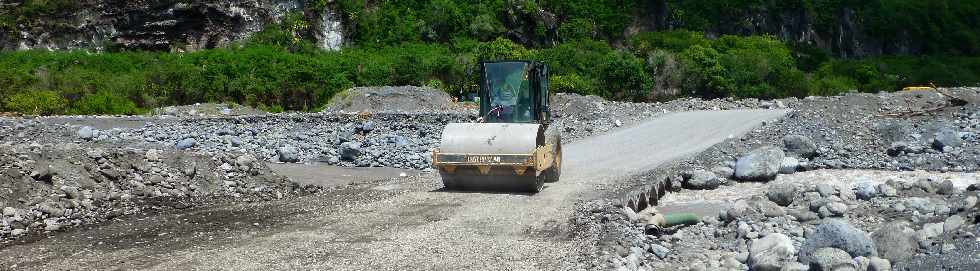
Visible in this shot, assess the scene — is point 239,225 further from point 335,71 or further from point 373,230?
point 335,71

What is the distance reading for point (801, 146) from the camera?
19062 mm

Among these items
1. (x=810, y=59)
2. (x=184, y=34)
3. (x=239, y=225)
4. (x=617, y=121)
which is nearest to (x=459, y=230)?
(x=239, y=225)

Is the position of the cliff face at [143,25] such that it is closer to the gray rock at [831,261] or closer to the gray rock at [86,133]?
the gray rock at [86,133]

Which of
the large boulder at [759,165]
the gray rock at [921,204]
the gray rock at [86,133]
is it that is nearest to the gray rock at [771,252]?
the gray rock at [921,204]

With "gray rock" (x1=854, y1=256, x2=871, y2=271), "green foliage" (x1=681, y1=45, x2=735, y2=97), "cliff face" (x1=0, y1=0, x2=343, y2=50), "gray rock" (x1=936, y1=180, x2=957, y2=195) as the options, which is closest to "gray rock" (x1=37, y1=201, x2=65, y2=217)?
"gray rock" (x1=854, y1=256, x2=871, y2=271)

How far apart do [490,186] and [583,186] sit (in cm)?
187

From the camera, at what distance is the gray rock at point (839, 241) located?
381 inches

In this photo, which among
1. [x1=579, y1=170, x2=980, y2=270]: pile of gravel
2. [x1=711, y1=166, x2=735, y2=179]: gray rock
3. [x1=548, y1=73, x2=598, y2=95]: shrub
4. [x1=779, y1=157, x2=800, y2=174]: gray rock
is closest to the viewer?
[x1=579, y1=170, x2=980, y2=270]: pile of gravel

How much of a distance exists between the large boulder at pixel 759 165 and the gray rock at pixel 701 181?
73 cm

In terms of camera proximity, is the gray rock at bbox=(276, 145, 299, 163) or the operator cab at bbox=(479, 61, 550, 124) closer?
the operator cab at bbox=(479, 61, 550, 124)

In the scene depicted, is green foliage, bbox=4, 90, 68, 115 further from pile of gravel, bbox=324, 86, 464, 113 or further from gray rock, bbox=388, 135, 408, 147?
gray rock, bbox=388, 135, 408, 147

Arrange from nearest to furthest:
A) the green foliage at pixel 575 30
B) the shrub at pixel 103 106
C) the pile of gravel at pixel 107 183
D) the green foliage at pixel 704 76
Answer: the pile of gravel at pixel 107 183, the shrub at pixel 103 106, the green foliage at pixel 704 76, the green foliage at pixel 575 30

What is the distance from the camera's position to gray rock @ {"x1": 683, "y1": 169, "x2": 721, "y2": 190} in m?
16.7

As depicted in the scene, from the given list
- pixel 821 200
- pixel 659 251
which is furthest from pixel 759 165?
pixel 659 251
